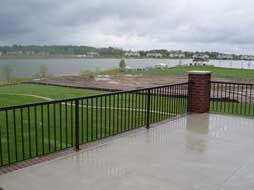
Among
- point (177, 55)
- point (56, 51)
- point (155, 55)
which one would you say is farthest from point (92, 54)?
point (177, 55)

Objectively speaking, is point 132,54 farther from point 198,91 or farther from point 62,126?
point 62,126

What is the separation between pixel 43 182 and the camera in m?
3.11

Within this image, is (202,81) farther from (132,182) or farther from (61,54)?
(61,54)

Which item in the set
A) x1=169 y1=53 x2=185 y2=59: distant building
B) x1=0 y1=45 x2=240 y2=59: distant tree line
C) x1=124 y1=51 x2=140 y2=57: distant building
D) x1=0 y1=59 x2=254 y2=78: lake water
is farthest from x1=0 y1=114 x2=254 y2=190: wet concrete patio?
x1=124 y1=51 x2=140 y2=57: distant building

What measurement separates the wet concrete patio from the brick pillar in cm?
201

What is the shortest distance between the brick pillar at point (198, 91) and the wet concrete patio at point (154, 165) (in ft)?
6.58

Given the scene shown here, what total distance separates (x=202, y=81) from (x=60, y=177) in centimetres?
512

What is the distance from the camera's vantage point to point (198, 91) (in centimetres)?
735

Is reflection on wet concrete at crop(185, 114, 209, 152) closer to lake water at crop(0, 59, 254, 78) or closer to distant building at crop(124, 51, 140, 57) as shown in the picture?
lake water at crop(0, 59, 254, 78)

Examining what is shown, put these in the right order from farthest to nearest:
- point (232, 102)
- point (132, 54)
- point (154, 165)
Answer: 1. point (132, 54)
2. point (232, 102)
3. point (154, 165)

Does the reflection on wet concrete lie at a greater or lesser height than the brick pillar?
lesser

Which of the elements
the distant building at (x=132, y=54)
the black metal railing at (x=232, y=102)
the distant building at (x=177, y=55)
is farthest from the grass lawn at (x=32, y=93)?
the distant building at (x=177, y=55)

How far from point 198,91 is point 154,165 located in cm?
413

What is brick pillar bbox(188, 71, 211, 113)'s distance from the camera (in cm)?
729
